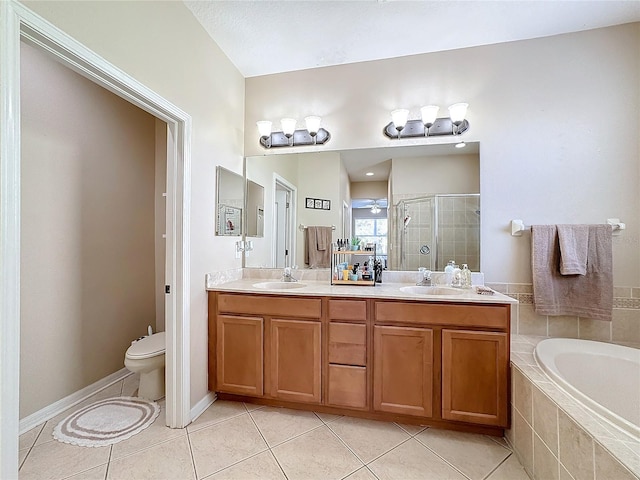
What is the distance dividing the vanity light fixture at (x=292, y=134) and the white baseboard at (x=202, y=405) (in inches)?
83.1

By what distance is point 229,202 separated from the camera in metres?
2.35

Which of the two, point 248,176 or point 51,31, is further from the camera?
point 248,176

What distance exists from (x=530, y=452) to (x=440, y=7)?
2615 mm

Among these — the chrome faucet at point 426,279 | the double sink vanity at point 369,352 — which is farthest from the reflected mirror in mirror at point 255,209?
the chrome faucet at point 426,279

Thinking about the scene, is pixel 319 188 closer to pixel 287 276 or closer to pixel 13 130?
pixel 287 276

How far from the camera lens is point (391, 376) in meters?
1.79

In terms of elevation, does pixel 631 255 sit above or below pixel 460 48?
below

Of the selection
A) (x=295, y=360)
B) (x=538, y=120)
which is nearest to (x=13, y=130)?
(x=295, y=360)

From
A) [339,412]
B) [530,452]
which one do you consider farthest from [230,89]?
[530,452]

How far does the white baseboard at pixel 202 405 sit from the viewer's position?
1879 mm

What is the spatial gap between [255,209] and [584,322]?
269 cm

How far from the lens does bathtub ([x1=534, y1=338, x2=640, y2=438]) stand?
4.86 ft

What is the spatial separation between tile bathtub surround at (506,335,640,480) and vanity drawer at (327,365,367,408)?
859mm

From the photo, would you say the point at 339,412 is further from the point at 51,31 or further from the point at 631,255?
the point at 51,31
